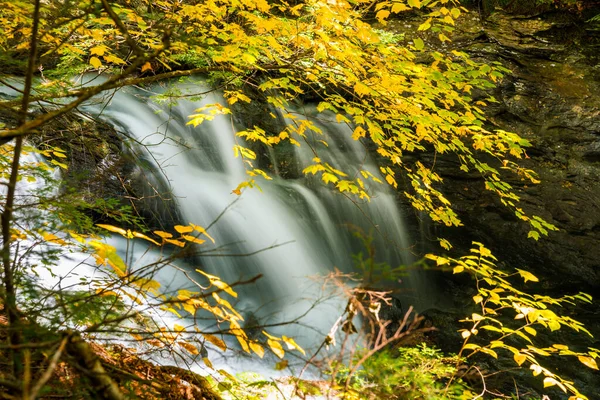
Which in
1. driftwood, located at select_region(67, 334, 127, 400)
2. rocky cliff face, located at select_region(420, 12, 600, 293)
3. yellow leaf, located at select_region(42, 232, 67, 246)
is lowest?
rocky cliff face, located at select_region(420, 12, 600, 293)

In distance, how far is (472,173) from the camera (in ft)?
23.4

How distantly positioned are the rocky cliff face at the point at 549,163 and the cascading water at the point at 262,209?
1448 mm

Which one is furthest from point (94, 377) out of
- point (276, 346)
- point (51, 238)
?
point (51, 238)

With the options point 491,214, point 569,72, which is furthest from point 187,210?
point 569,72

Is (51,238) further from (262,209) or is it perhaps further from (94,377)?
(262,209)

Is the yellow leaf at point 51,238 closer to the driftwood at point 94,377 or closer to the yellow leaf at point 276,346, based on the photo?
the driftwood at point 94,377

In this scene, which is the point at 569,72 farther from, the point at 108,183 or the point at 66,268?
the point at 66,268

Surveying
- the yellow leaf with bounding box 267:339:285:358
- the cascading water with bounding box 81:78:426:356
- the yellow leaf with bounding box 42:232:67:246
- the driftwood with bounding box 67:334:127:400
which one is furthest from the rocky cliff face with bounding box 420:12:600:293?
the driftwood with bounding box 67:334:127:400

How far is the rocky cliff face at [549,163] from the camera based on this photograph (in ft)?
21.9

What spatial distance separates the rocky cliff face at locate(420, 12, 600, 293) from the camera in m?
6.67

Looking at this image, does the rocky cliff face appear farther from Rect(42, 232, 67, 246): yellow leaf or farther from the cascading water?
Rect(42, 232, 67, 246): yellow leaf

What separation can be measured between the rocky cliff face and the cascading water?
4.75 feet

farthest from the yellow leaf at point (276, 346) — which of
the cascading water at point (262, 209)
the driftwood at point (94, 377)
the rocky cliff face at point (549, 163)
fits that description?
the rocky cliff face at point (549, 163)

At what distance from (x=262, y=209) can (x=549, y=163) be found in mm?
4590
